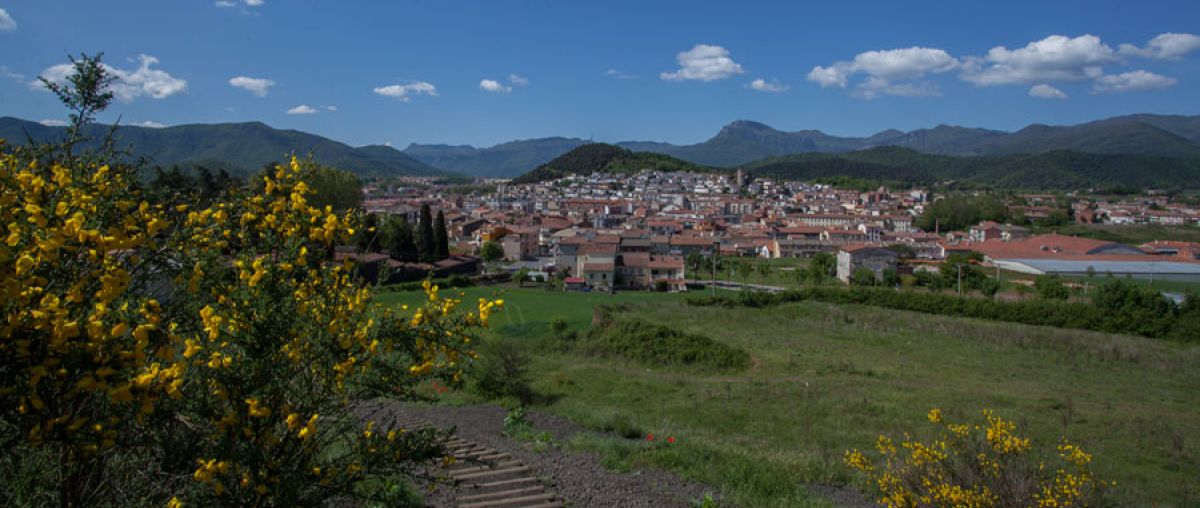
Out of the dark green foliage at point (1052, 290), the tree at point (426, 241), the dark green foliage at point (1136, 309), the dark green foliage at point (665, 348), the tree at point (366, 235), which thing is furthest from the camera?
the tree at point (426, 241)

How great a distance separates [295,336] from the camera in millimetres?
2980

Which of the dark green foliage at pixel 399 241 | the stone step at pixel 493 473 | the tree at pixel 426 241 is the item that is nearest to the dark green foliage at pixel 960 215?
the tree at pixel 426 241

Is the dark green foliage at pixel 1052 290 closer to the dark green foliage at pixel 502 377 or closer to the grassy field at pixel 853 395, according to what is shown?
the grassy field at pixel 853 395

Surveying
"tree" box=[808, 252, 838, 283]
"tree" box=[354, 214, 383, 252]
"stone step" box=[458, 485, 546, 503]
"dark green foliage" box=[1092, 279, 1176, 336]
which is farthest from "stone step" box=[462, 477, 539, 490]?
"tree" box=[808, 252, 838, 283]

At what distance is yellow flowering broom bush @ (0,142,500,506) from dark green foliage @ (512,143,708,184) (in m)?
154

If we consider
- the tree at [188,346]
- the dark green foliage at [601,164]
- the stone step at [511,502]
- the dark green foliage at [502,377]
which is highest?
the dark green foliage at [601,164]

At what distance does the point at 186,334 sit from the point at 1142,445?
15.4 m

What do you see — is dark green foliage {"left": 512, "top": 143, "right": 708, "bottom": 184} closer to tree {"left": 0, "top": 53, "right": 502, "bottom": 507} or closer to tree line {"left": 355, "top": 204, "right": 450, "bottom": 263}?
tree line {"left": 355, "top": 204, "right": 450, "bottom": 263}

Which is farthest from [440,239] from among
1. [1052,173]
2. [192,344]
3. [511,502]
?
[1052,173]

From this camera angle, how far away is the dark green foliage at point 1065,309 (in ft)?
91.7

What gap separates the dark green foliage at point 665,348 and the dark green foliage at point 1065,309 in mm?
11324

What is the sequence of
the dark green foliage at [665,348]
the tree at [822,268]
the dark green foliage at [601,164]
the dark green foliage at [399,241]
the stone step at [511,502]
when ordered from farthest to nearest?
the dark green foliage at [601,164]
the tree at [822,268]
the dark green foliage at [399,241]
the dark green foliage at [665,348]
the stone step at [511,502]

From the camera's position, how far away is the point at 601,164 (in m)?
173

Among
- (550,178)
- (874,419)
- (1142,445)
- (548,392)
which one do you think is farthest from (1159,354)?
(550,178)
